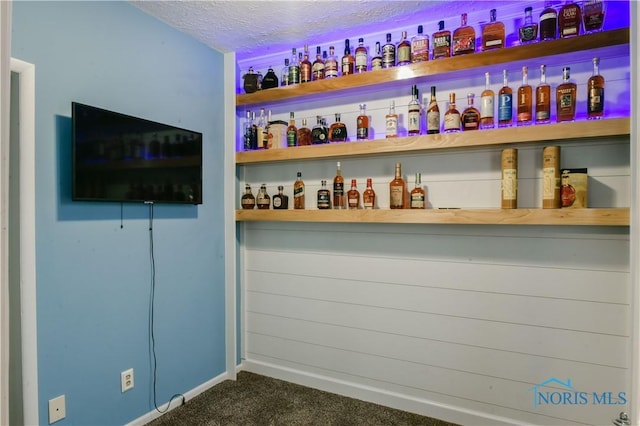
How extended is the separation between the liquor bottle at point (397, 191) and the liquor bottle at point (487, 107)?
1.66 feet

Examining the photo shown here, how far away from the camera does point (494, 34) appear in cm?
192

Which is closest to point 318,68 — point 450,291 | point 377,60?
point 377,60

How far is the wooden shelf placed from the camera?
167 centimetres

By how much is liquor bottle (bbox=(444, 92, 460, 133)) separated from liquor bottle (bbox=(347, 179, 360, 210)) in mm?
640

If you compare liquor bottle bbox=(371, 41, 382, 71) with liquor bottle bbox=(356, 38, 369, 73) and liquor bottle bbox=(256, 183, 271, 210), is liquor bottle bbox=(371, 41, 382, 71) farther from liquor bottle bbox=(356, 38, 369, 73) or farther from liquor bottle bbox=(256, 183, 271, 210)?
liquor bottle bbox=(256, 183, 271, 210)

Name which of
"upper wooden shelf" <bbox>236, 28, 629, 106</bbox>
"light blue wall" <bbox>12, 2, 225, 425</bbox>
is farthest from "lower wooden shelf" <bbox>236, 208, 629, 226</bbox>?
"upper wooden shelf" <bbox>236, 28, 629, 106</bbox>

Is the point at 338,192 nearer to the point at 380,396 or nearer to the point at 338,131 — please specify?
the point at 338,131

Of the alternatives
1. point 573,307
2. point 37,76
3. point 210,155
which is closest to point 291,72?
point 210,155

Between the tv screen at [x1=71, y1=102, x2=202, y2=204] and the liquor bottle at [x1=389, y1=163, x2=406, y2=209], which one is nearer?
the tv screen at [x1=71, y1=102, x2=202, y2=204]

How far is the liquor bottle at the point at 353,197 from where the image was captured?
231 centimetres

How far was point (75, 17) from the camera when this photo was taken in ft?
5.74

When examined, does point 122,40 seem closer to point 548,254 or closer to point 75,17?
point 75,17

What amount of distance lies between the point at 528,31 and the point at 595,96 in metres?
0.46

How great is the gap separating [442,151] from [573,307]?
1.05 m
